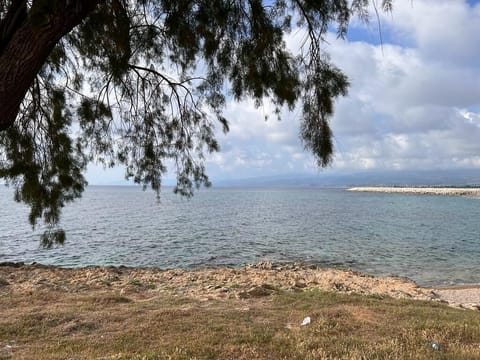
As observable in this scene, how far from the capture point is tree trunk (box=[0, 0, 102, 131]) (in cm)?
328

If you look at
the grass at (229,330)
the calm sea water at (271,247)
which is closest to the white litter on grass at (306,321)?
the grass at (229,330)

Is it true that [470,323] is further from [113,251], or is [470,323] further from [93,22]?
[113,251]

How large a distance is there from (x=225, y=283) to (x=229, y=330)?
6860mm

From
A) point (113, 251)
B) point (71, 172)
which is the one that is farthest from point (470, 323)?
point (113, 251)

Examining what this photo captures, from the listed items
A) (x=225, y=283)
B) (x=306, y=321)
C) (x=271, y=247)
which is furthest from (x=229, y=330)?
(x=271, y=247)

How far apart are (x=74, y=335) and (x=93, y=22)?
14.4 feet

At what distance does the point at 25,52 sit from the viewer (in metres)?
3.30

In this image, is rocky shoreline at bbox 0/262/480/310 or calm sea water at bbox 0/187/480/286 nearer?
rocky shoreline at bbox 0/262/480/310

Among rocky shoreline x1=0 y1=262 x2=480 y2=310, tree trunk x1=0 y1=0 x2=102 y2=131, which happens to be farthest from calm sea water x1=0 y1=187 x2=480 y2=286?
tree trunk x1=0 y1=0 x2=102 y2=131

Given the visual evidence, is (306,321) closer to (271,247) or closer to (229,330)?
(229,330)

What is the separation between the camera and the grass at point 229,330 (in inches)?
189

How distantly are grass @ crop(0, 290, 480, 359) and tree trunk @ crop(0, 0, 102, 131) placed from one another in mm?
3004

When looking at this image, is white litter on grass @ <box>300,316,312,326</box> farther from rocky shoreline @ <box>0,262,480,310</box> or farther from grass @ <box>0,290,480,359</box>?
rocky shoreline @ <box>0,262,480,310</box>

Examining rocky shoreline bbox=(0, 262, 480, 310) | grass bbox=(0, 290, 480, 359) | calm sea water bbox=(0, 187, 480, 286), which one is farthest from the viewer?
calm sea water bbox=(0, 187, 480, 286)
